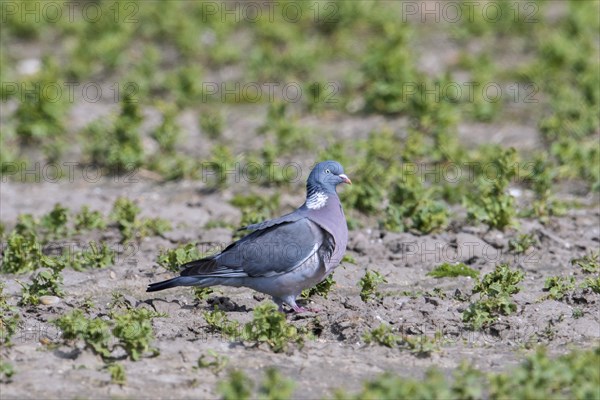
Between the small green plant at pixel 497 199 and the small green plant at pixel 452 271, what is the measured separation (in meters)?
0.86

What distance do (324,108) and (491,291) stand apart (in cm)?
499

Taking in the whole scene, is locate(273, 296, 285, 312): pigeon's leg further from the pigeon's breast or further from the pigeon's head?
the pigeon's head

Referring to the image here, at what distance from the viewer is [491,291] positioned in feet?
23.6

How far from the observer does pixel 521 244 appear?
328 inches

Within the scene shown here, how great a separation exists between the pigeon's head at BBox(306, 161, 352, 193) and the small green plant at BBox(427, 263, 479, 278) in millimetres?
951

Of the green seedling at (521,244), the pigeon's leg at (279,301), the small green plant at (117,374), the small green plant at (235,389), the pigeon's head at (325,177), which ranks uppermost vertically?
the pigeon's head at (325,177)

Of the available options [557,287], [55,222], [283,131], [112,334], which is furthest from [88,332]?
[283,131]

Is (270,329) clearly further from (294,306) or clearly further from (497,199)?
(497,199)

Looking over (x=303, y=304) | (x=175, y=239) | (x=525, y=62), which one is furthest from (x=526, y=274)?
(x=525, y=62)

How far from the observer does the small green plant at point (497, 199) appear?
8.66 meters

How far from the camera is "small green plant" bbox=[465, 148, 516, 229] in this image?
28.4ft

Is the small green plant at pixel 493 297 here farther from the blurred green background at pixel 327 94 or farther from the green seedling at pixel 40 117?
the green seedling at pixel 40 117

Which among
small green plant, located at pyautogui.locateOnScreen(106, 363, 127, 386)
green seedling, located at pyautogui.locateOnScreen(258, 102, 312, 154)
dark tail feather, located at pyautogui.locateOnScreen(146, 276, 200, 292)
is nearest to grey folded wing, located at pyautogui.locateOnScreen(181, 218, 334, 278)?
dark tail feather, located at pyautogui.locateOnScreen(146, 276, 200, 292)

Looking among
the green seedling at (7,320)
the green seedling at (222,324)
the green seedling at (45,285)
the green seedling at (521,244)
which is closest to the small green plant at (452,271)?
the green seedling at (521,244)
